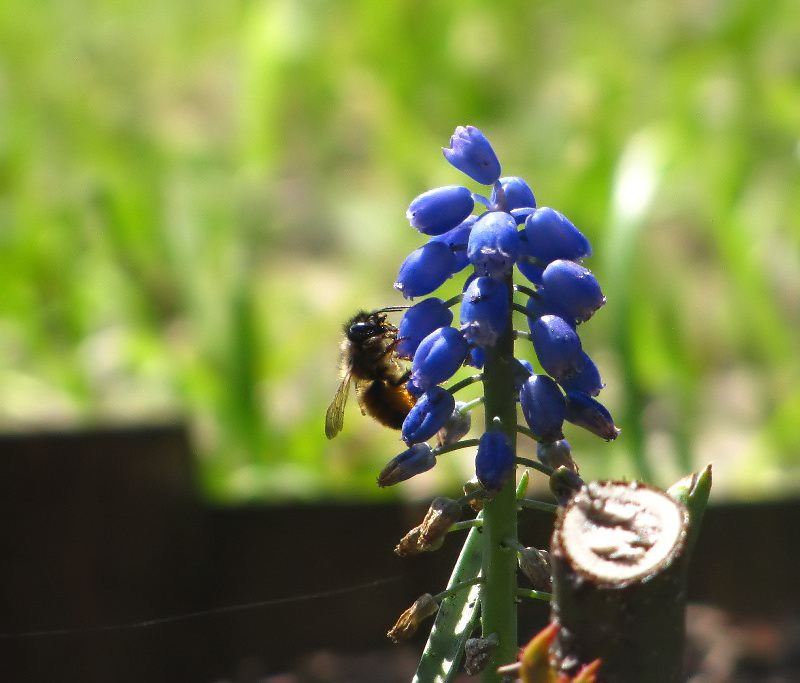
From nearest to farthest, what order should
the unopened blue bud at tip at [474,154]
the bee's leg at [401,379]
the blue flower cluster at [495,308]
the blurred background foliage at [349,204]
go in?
the blue flower cluster at [495,308], the unopened blue bud at tip at [474,154], the bee's leg at [401,379], the blurred background foliage at [349,204]

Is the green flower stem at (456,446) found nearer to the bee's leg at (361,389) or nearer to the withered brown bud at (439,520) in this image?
the withered brown bud at (439,520)

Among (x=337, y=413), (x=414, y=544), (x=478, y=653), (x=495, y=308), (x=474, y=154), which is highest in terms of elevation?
(x=474, y=154)

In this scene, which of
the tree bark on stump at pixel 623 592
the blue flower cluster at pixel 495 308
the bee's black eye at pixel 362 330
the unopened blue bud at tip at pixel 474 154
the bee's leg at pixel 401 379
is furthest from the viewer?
the bee's black eye at pixel 362 330

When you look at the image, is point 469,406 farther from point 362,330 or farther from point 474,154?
point 362,330

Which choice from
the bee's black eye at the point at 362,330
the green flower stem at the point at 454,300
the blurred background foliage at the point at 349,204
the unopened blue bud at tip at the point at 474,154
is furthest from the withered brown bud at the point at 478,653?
the blurred background foliage at the point at 349,204

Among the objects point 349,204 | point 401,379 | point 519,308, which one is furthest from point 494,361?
point 349,204

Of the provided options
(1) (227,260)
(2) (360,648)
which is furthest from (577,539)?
(1) (227,260)

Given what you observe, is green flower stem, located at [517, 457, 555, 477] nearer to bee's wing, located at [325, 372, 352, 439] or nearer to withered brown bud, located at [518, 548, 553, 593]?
withered brown bud, located at [518, 548, 553, 593]
